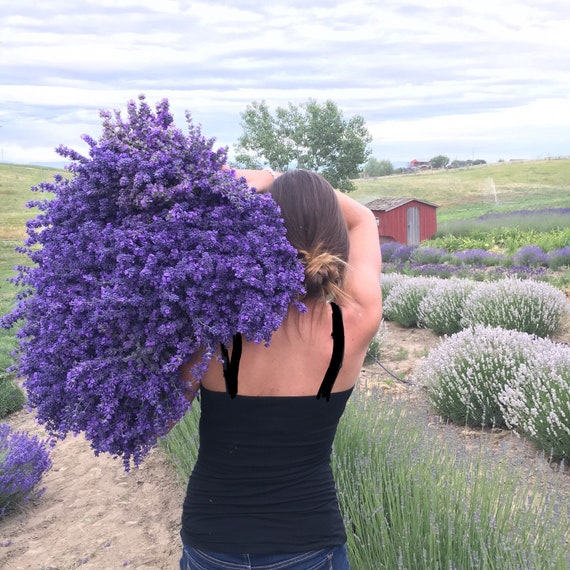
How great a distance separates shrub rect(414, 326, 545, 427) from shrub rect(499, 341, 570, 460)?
13cm

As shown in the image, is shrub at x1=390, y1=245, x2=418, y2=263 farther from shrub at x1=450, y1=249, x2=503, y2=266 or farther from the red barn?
the red barn

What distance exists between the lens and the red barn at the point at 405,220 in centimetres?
2855

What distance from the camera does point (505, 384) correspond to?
18.8ft

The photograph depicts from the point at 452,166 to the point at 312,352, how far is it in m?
108

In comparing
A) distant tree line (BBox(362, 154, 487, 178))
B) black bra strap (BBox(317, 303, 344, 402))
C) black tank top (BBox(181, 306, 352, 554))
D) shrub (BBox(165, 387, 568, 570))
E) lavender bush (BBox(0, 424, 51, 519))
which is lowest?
lavender bush (BBox(0, 424, 51, 519))

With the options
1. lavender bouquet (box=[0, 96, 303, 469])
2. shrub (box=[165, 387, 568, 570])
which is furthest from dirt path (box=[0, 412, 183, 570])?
lavender bouquet (box=[0, 96, 303, 469])

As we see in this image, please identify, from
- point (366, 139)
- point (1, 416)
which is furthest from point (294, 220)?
point (366, 139)

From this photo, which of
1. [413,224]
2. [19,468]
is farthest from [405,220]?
[19,468]

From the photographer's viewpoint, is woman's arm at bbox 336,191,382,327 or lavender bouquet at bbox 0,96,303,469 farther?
woman's arm at bbox 336,191,382,327

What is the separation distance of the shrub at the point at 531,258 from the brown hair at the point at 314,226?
51.5 feet

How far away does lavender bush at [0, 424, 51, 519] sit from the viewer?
4684 mm

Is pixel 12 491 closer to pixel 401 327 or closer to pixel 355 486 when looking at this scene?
pixel 355 486

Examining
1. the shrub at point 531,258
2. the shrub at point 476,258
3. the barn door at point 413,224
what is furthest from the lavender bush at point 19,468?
the barn door at point 413,224

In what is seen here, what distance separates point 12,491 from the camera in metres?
4.65
